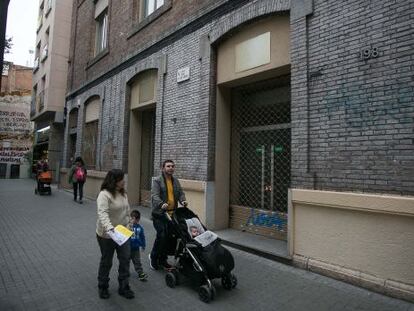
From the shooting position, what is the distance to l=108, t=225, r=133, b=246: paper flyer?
12.9 ft

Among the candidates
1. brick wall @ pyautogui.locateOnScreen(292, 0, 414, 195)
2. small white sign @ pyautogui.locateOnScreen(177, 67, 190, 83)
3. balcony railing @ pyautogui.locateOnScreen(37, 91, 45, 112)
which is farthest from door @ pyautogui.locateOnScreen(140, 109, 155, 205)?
balcony railing @ pyautogui.locateOnScreen(37, 91, 45, 112)

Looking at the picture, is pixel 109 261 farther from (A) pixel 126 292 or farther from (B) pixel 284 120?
(B) pixel 284 120

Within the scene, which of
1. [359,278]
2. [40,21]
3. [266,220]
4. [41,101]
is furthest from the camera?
[40,21]

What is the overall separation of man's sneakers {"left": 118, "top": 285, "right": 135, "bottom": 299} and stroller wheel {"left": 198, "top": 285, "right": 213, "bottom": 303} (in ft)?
2.79

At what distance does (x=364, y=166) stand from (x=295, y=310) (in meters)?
→ 2.28

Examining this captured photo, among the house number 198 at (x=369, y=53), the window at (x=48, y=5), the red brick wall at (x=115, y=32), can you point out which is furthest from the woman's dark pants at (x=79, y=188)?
the window at (x=48, y=5)

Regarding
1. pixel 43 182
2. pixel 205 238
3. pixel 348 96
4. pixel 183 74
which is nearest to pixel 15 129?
pixel 43 182

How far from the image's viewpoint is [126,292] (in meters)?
4.32

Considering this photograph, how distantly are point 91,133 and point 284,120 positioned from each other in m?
10.5

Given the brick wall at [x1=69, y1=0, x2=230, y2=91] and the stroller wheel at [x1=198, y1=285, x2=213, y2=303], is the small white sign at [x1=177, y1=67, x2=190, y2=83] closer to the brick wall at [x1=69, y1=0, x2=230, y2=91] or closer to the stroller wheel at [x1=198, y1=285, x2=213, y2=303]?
the brick wall at [x1=69, y1=0, x2=230, y2=91]

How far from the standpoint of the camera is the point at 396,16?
15.9ft

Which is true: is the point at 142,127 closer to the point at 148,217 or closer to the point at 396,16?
the point at 148,217

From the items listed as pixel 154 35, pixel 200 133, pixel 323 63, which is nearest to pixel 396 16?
pixel 323 63

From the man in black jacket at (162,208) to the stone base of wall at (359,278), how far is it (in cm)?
216
